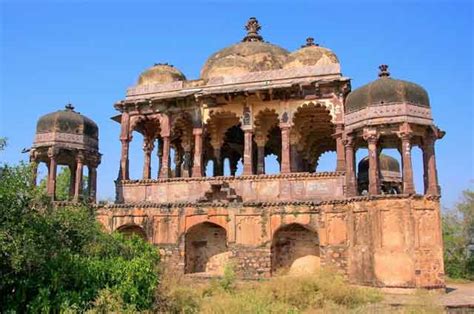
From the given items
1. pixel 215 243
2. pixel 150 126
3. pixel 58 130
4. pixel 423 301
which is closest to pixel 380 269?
pixel 423 301

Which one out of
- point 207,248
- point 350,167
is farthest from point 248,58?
point 207,248

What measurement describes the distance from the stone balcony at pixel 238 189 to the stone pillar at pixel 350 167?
462mm

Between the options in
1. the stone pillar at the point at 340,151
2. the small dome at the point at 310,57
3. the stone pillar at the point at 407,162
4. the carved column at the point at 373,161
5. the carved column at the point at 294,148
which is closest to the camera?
the stone pillar at the point at 407,162

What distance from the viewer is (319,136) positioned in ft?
80.3

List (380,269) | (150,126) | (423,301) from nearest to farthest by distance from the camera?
(423,301) → (380,269) → (150,126)

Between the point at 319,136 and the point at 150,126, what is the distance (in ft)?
26.5

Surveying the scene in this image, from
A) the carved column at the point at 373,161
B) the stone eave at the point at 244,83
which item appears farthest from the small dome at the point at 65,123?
the carved column at the point at 373,161

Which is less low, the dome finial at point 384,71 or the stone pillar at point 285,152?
the dome finial at point 384,71

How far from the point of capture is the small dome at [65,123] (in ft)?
69.2

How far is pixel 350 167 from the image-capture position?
16875mm

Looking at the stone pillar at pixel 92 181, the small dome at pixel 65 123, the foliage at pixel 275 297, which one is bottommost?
the foliage at pixel 275 297

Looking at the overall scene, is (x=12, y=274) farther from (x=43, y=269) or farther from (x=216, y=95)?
(x=216, y=95)

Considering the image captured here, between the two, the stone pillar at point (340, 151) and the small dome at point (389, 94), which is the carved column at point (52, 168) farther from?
the small dome at point (389, 94)

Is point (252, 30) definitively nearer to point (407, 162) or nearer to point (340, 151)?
point (340, 151)
